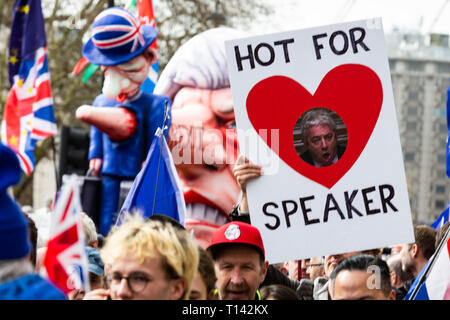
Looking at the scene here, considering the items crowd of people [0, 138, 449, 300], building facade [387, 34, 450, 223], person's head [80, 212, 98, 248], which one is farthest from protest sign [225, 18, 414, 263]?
building facade [387, 34, 450, 223]

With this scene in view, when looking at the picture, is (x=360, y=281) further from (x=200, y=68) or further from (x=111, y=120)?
(x=200, y=68)

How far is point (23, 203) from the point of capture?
22453mm

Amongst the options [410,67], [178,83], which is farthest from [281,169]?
[410,67]

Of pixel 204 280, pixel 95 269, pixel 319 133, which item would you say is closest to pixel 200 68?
pixel 319 133

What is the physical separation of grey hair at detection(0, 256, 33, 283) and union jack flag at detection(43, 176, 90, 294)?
557 millimetres

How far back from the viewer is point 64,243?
308 cm

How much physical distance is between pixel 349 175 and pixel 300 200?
10.9 inches

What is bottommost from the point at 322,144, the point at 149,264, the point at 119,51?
the point at 149,264

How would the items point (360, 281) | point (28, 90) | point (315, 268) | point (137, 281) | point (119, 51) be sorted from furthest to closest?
point (28, 90), point (119, 51), point (315, 268), point (360, 281), point (137, 281)

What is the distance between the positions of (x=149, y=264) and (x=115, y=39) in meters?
4.41

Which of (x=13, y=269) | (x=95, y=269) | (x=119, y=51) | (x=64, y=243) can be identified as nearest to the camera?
(x=13, y=269)

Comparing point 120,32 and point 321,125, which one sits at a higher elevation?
point 120,32
